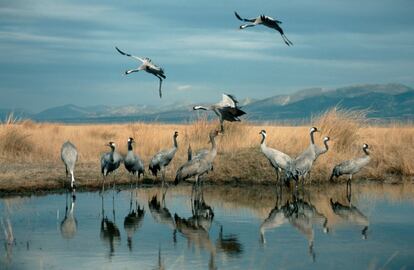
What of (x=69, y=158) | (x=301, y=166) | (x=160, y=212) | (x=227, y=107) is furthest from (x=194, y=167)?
(x=69, y=158)

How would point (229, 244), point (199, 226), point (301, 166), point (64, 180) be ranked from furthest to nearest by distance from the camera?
point (64, 180)
point (301, 166)
point (199, 226)
point (229, 244)

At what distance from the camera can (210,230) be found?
1198 centimetres

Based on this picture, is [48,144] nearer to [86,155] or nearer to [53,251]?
[86,155]

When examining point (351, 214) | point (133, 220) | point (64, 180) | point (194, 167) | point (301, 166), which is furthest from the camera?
point (64, 180)

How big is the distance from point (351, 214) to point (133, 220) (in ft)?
12.6

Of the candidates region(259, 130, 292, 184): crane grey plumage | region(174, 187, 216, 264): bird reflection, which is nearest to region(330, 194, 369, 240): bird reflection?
region(259, 130, 292, 184): crane grey plumage

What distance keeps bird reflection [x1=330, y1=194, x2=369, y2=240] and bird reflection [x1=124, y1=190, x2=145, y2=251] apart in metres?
3.43

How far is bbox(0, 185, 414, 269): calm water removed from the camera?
9633 mm

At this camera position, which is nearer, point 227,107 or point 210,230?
point 210,230

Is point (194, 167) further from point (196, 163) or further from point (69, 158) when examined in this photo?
point (69, 158)

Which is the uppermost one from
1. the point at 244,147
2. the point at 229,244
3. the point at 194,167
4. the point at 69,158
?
the point at 244,147

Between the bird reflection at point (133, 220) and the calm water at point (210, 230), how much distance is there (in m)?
0.02

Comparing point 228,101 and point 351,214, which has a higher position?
point 228,101

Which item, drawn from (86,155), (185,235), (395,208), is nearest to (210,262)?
(185,235)
